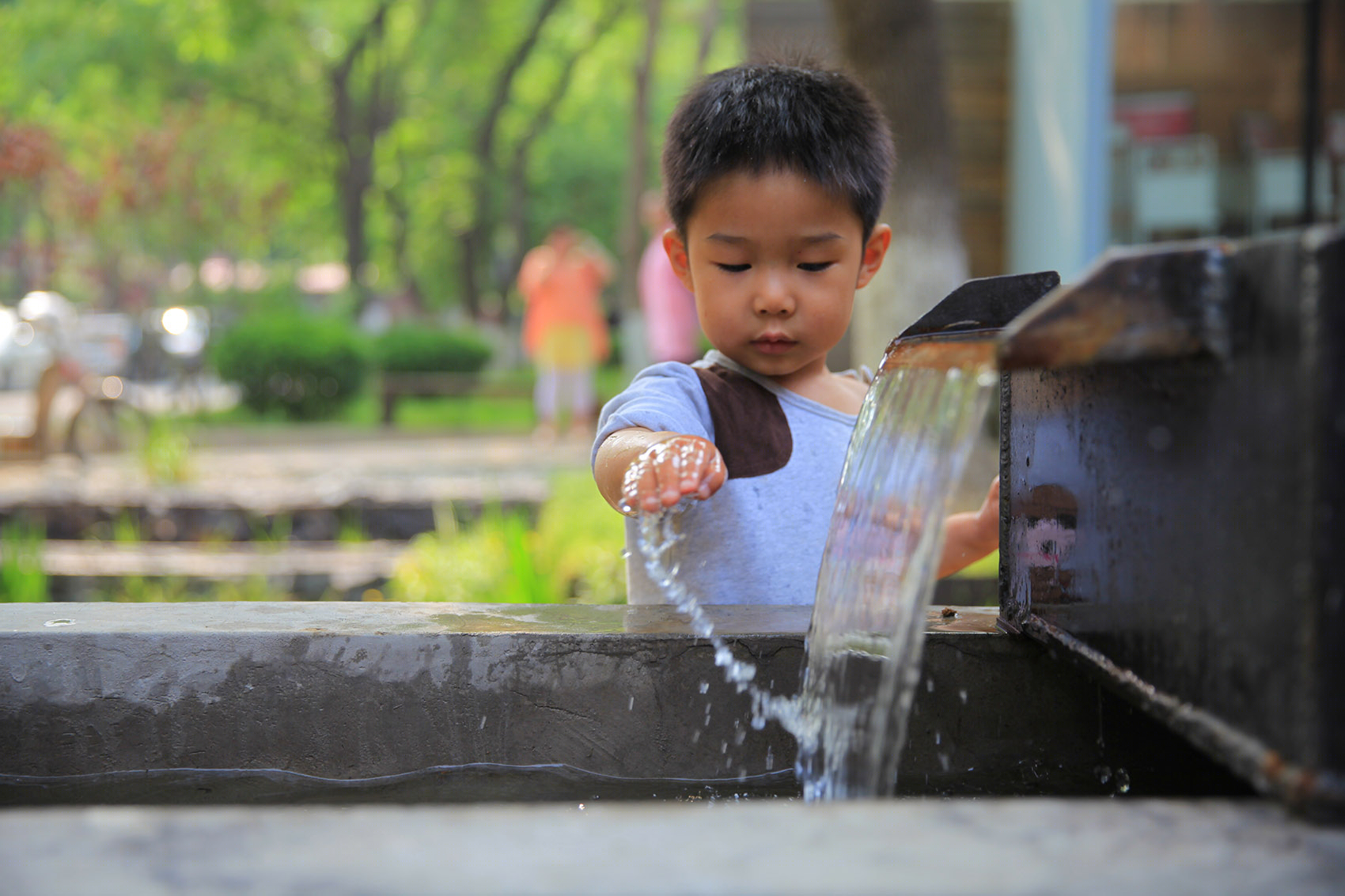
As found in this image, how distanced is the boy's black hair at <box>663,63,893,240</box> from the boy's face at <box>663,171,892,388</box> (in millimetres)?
25

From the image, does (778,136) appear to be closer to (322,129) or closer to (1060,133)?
(1060,133)

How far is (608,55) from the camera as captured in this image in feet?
78.5

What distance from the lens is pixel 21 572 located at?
13.8 ft

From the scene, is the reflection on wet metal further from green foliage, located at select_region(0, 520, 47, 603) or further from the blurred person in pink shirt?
the blurred person in pink shirt

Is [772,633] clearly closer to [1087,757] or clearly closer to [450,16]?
[1087,757]

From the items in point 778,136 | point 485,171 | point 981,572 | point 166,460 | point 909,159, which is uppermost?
point 485,171

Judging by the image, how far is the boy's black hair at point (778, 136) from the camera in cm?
194

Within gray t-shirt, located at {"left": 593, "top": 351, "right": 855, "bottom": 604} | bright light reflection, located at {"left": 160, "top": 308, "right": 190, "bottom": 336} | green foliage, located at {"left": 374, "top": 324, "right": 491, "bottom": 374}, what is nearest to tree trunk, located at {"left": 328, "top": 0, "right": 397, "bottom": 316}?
bright light reflection, located at {"left": 160, "top": 308, "right": 190, "bottom": 336}

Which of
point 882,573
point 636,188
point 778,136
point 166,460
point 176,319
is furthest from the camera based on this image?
point 176,319

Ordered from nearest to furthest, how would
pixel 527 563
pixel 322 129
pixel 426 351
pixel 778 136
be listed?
pixel 778 136 → pixel 527 563 → pixel 426 351 → pixel 322 129

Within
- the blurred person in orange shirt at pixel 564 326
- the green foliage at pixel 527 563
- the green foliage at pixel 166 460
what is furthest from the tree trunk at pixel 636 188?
the green foliage at pixel 527 563

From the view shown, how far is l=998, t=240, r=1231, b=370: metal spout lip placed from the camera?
1081mm

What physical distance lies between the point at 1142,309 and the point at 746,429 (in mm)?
1079

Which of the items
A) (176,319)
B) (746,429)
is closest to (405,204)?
(176,319)
